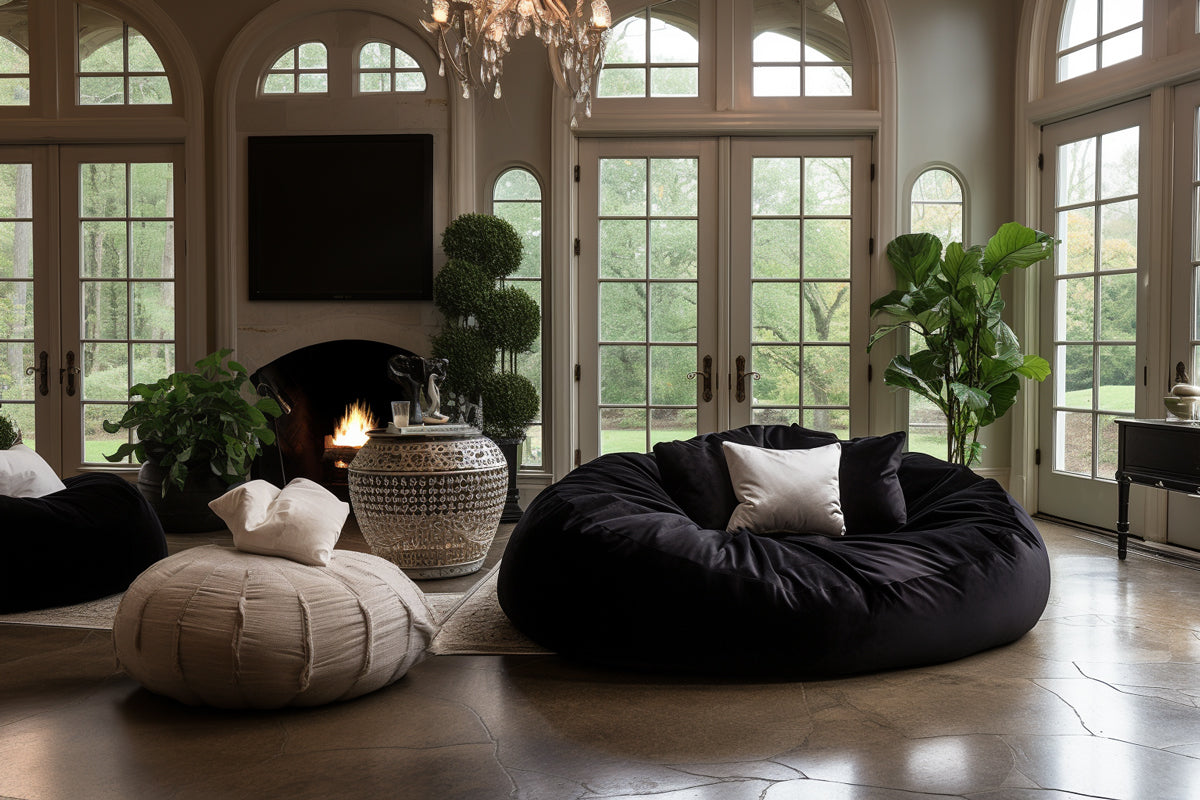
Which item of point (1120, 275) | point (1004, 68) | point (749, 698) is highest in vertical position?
point (1004, 68)

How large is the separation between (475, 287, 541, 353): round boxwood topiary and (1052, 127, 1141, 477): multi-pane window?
127 inches

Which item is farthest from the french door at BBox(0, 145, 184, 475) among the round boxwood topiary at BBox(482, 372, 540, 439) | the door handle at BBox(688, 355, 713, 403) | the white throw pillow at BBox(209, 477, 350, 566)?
the white throw pillow at BBox(209, 477, 350, 566)

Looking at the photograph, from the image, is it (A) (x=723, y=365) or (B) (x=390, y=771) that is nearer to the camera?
(B) (x=390, y=771)

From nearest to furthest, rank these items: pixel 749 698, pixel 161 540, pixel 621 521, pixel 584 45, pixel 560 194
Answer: pixel 749 698 → pixel 621 521 → pixel 584 45 → pixel 161 540 → pixel 560 194

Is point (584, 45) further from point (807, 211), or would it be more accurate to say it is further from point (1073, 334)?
point (1073, 334)

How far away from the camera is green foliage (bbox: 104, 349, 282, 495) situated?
17.7 feet

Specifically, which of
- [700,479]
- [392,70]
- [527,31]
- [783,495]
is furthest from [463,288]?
[783,495]

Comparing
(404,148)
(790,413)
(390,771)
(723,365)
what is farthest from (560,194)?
(390,771)

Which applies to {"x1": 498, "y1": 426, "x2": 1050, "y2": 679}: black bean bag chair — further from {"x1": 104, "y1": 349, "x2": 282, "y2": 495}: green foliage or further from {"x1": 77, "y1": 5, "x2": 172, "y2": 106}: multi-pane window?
{"x1": 77, "y1": 5, "x2": 172, "y2": 106}: multi-pane window

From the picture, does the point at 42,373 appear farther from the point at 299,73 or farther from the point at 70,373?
the point at 299,73

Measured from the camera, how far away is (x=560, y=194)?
6.27 metres

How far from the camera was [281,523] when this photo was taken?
293 cm

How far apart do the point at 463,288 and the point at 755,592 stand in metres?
3.48

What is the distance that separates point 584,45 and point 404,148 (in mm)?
2939
